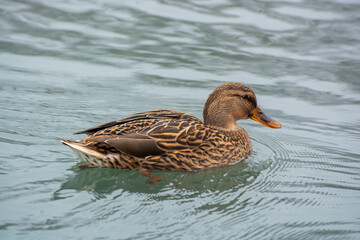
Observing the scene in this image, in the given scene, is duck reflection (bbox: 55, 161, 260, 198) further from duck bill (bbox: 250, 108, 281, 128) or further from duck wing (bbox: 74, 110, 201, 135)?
duck bill (bbox: 250, 108, 281, 128)

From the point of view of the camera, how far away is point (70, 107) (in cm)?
759

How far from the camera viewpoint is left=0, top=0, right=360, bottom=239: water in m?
4.89

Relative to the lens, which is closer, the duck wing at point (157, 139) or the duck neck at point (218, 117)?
the duck wing at point (157, 139)

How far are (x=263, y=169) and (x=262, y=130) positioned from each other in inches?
57.1

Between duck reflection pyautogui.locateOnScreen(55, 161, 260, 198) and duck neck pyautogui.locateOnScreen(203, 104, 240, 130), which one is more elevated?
duck neck pyautogui.locateOnScreen(203, 104, 240, 130)

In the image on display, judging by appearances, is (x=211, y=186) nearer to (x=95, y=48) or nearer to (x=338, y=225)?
(x=338, y=225)

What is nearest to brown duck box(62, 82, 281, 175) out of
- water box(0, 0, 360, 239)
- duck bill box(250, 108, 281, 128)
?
water box(0, 0, 360, 239)

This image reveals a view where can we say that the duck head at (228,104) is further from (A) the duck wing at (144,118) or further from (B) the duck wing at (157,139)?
(B) the duck wing at (157,139)

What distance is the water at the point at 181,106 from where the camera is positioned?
4891 mm

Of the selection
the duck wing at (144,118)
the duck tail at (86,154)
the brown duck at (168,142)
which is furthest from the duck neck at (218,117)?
the duck tail at (86,154)

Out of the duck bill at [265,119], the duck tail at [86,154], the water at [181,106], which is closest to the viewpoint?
the water at [181,106]

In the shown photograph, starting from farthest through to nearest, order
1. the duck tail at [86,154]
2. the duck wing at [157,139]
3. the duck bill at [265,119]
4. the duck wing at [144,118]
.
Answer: the duck bill at [265,119] → the duck wing at [144,118] → the duck wing at [157,139] → the duck tail at [86,154]

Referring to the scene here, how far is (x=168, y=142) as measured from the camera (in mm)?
6023

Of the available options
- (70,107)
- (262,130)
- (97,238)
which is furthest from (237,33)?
(97,238)
